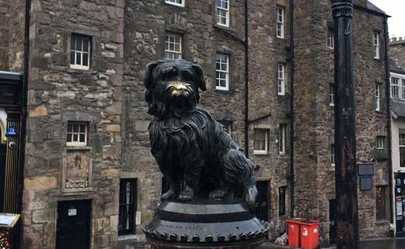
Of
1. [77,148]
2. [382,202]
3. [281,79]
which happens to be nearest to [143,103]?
[77,148]

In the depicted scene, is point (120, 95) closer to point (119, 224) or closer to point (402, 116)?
point (119, 224)

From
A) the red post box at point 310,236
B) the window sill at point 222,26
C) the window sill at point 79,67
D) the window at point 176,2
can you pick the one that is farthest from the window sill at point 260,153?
the window sill at point 79,67

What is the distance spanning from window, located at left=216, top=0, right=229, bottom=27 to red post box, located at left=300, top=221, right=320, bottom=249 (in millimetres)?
9005

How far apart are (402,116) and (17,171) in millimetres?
20468

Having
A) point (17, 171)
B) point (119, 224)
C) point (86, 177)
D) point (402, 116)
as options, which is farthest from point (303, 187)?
point (17, 171)

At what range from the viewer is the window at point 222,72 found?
60.3 feet

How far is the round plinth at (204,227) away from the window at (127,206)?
38.5ft

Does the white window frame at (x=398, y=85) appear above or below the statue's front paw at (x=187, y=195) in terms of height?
above

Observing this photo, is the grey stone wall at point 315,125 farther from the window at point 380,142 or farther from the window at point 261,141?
the window at point 261,141

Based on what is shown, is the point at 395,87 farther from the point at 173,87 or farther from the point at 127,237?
the point at 173,87

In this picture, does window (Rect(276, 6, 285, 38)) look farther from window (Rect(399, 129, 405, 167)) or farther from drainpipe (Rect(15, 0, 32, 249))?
drainpipe (Rect(15, 0, 32, 249))

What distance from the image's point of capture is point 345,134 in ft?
11.1

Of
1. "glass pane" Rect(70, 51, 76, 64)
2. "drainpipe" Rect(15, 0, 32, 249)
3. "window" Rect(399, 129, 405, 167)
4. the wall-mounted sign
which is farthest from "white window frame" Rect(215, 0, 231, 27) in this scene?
"window" Rect(399, 129, 405, 167)

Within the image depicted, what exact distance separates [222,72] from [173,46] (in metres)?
2.71
